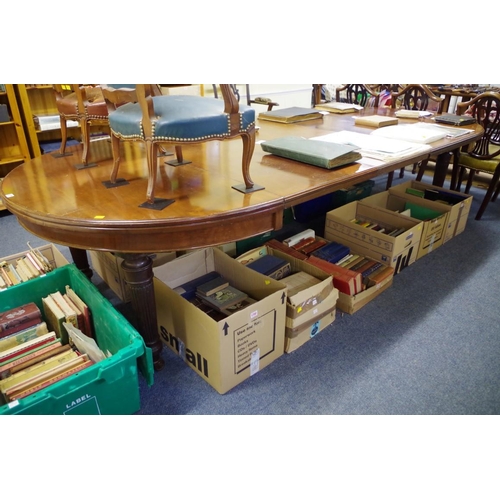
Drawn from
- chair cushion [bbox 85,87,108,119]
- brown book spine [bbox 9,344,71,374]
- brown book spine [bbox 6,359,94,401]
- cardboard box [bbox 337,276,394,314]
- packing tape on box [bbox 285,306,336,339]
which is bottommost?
cardboard box [bbox 337,276,394,314]

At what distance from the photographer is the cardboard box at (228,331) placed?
135cm

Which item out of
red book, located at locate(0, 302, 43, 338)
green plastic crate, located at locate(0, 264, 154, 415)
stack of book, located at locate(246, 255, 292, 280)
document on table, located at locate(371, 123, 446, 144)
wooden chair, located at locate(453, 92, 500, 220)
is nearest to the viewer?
green plastic crate, located at locate(0, 264, 154, 415)

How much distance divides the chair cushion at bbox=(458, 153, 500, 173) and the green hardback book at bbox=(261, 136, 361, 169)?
65.4 inches

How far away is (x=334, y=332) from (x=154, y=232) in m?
1.00

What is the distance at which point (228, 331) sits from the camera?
1.32 metres

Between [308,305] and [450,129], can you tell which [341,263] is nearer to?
[308,305]

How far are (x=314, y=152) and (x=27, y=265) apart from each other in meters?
1.35

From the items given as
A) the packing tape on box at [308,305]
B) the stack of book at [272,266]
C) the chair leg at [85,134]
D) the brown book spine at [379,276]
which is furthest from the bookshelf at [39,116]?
the brown book spine at [379,276]

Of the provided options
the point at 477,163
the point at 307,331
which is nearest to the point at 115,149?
the point at 307,331

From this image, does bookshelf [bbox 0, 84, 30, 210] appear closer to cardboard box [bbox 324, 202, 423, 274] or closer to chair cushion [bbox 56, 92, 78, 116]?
chair cushion [bbox 56, 92, 78, 116]

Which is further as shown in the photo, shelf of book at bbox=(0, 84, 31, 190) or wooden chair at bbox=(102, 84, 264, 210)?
shelf of book at bbox=(0, 84, 31, 190)

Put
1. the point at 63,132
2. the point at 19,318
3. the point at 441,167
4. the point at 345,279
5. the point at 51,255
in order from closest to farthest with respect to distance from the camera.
→ the point at 19,318 < the point at 63,132 < the point at 345,279 < the point at 51,255 < the point at 441,167

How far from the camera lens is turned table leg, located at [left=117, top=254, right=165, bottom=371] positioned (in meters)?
1.25

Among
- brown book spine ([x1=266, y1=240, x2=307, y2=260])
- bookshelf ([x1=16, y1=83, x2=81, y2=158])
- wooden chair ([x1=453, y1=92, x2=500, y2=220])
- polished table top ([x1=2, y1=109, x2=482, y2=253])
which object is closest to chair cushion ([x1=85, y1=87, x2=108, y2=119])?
polished table top ([x1=2, y1=109, x2=482, y2=253])
